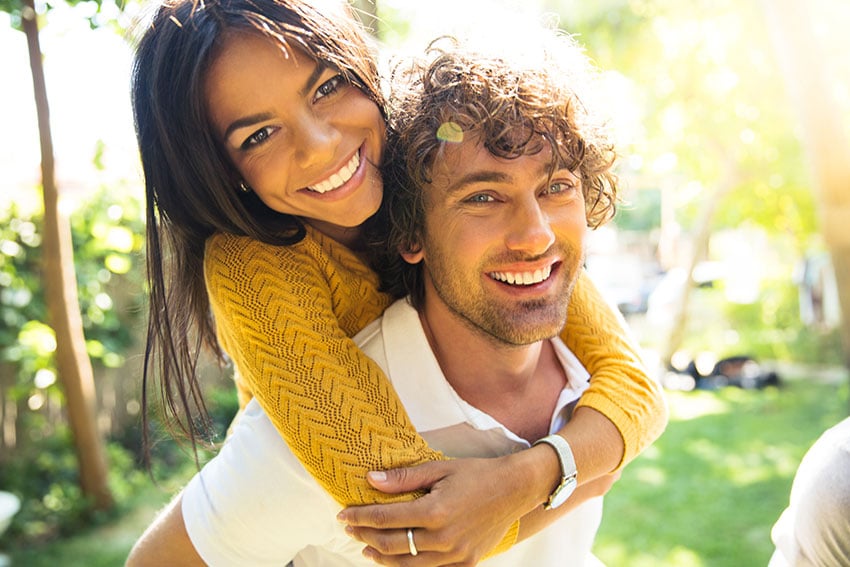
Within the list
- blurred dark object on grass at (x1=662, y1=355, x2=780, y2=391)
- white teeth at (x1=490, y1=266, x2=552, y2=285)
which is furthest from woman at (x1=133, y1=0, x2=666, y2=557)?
blurred dark object on grass at (x1=662, y1=355, x2=780, y2=391)

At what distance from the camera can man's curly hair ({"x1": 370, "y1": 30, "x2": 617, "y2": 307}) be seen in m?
1.94

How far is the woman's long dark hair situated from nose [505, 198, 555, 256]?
516mm

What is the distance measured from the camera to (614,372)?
218 cm

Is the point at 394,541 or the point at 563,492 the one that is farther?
the point at 563,492

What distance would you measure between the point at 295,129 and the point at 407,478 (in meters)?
0.89

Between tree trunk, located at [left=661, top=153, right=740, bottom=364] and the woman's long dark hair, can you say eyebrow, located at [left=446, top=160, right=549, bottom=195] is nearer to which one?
the woman's long dark hair

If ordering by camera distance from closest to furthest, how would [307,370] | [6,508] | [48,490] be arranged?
[307,370] < [6,508] < [48,490]

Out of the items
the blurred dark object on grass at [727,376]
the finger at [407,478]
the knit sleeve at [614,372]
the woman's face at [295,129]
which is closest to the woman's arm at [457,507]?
the finger at [407,478]

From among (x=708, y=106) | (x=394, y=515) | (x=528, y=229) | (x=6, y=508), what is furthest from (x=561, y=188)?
(x=708, y=106)

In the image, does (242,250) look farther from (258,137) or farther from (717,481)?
(717,481)

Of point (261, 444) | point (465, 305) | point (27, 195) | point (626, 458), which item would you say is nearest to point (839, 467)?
point (626, 458)

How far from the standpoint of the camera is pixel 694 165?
12.0 metres

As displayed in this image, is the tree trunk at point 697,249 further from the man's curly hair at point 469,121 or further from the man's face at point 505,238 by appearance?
the man's face at point 505,238

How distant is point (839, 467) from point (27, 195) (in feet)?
21.6
